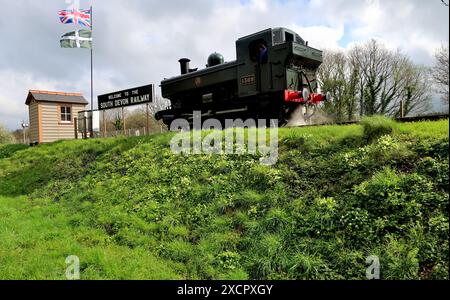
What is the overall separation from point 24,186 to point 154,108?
3172cm

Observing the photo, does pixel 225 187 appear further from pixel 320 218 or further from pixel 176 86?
pixel 176 86

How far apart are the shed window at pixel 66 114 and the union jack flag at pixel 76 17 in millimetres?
4705

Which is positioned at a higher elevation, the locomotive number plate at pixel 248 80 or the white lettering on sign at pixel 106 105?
the locomotive number plate at pixel 248 80

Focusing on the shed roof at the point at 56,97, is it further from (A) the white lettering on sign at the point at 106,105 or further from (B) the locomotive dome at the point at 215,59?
(B) the locomotive dome at the point at 215,59

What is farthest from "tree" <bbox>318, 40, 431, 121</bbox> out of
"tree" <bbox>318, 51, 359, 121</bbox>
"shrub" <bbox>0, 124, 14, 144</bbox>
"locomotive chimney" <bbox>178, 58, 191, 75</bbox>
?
"shrub" <bbox>0, 124, 14, 144</bbox>

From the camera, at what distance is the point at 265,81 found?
9938 millimetres

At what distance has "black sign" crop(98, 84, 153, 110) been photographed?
12836 mm

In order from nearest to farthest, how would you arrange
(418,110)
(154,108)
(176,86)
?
(176,86) → (418,110) → (154,108)

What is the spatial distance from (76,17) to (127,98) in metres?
6.56

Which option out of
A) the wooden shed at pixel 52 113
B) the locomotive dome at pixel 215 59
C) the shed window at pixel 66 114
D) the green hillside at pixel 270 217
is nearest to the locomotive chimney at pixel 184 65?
the locomotive dome at pixel 215 59

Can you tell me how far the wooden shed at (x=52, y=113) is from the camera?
17.8m

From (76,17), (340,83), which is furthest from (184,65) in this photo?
(340,83)

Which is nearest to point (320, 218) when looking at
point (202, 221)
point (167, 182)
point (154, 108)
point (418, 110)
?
point (202, 221)
